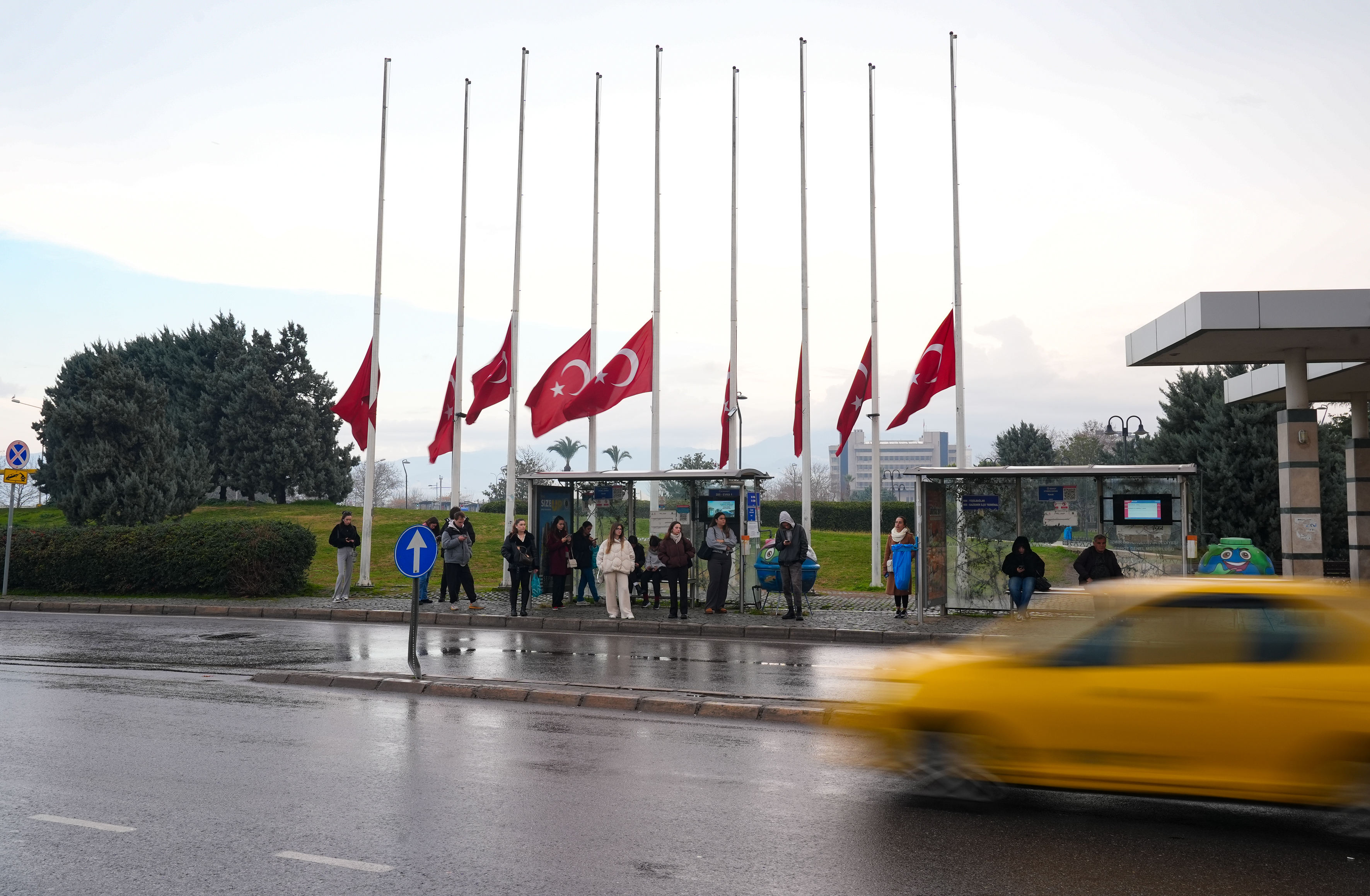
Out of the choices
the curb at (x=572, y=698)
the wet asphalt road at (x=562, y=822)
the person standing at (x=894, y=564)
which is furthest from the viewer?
the person standing at (x=894, y=564)

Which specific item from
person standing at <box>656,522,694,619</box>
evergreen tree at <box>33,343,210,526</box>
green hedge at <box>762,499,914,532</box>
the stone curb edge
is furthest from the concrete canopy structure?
evergreen tree at <box>33,343,210,526</box>

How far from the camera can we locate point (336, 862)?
5.53 m

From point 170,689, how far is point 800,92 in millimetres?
21857

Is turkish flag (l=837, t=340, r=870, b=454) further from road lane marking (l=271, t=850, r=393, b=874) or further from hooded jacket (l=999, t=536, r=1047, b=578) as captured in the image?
road lane marking (l=271, t=850, r=393, b=874)

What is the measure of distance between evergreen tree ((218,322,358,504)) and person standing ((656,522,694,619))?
1624 inches

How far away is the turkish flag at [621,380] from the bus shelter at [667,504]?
2.34 metres

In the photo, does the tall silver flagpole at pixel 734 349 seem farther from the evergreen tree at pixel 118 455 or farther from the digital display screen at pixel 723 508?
the evergreen tree at pixel 118 455

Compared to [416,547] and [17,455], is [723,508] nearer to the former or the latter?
[416,547]

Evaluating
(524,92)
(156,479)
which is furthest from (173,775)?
(156,479)

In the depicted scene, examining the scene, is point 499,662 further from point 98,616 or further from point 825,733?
point 98,616

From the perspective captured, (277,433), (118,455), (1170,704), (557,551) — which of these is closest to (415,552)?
(557,551)

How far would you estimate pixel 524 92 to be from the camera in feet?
91.9

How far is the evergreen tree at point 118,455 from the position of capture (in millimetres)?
41406

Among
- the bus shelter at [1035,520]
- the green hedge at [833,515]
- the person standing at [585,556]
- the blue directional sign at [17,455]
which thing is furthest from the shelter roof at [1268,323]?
the green hedge at [833,515]
